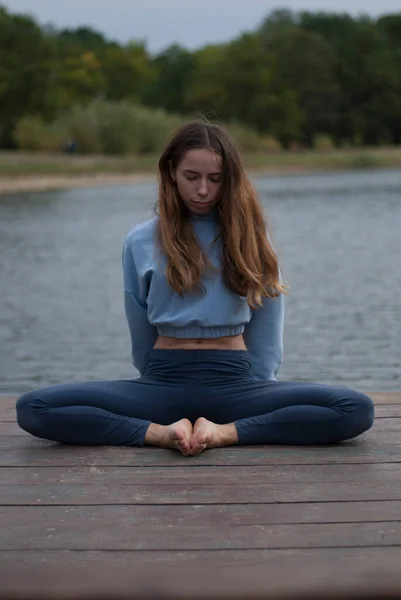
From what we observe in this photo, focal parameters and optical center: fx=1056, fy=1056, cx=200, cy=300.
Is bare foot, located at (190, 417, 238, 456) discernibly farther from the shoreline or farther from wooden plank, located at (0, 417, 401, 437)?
the shoreline

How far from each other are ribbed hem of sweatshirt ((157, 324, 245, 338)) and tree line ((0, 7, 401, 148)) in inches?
2776

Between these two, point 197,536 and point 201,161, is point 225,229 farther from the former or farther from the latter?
point 197,536

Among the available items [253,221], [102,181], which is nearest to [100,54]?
[102,181]

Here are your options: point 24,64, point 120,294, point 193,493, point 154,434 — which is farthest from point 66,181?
point 193,493

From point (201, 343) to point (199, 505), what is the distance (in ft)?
2.98

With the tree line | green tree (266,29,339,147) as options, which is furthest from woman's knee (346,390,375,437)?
green tree (266,29,339,147)

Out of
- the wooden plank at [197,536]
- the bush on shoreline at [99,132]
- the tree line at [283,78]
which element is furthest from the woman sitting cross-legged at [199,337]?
the tree line at [283,78]

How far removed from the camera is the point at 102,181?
51.7 m

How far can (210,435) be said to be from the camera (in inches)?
127

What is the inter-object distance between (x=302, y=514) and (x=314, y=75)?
296 ft

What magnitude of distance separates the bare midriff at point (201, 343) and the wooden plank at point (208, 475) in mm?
517

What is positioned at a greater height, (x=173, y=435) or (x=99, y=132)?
(x=173, y=435)

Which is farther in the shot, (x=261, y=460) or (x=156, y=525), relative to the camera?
(x=261, y=460)

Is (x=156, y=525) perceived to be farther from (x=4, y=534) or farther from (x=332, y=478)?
(x=332, y=478)
